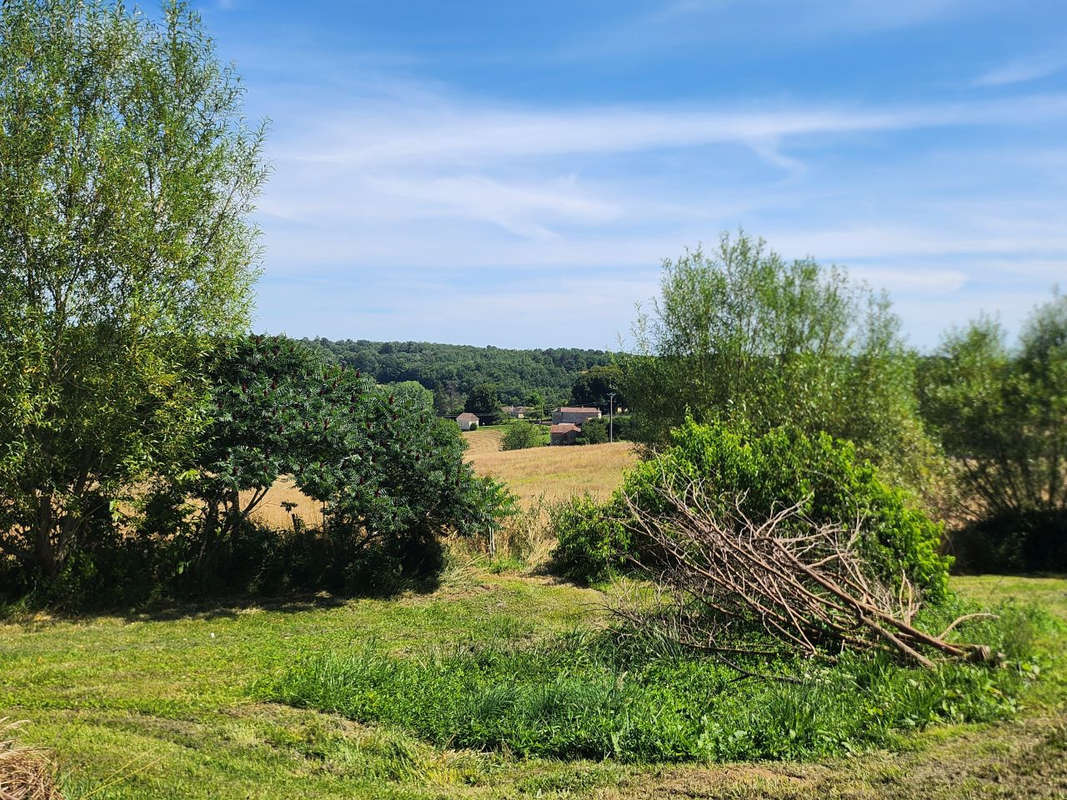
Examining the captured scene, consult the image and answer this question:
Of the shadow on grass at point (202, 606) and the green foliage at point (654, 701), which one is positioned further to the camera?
the shadow on grass at point (202, 606)

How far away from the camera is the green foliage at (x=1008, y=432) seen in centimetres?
1773

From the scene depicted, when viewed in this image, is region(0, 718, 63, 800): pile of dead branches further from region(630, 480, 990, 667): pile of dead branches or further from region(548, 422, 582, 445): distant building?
region(548, 422, 582, 445): distant building

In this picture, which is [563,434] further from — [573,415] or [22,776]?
[22,776]

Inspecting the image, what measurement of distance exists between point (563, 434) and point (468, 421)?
55.0ft

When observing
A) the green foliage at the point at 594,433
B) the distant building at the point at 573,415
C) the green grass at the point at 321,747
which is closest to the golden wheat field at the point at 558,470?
the green grass at the point at 321,747

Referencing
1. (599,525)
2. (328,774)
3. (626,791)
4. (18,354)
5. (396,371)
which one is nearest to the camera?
(626,791)

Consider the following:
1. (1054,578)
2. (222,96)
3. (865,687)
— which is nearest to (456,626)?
(865,687)

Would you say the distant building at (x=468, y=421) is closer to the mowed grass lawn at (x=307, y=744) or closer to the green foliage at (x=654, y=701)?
the mowed grass lawn at (x=307, y=744)

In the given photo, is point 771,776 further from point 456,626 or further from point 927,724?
point 456,626

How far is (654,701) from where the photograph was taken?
667cm

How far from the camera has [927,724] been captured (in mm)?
6352

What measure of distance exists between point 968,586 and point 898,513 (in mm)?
5358

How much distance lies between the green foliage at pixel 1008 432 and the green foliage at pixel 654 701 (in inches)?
460

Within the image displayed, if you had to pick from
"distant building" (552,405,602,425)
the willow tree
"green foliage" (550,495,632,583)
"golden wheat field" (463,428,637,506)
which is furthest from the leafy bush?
"distant building" (552,405,602,425)
